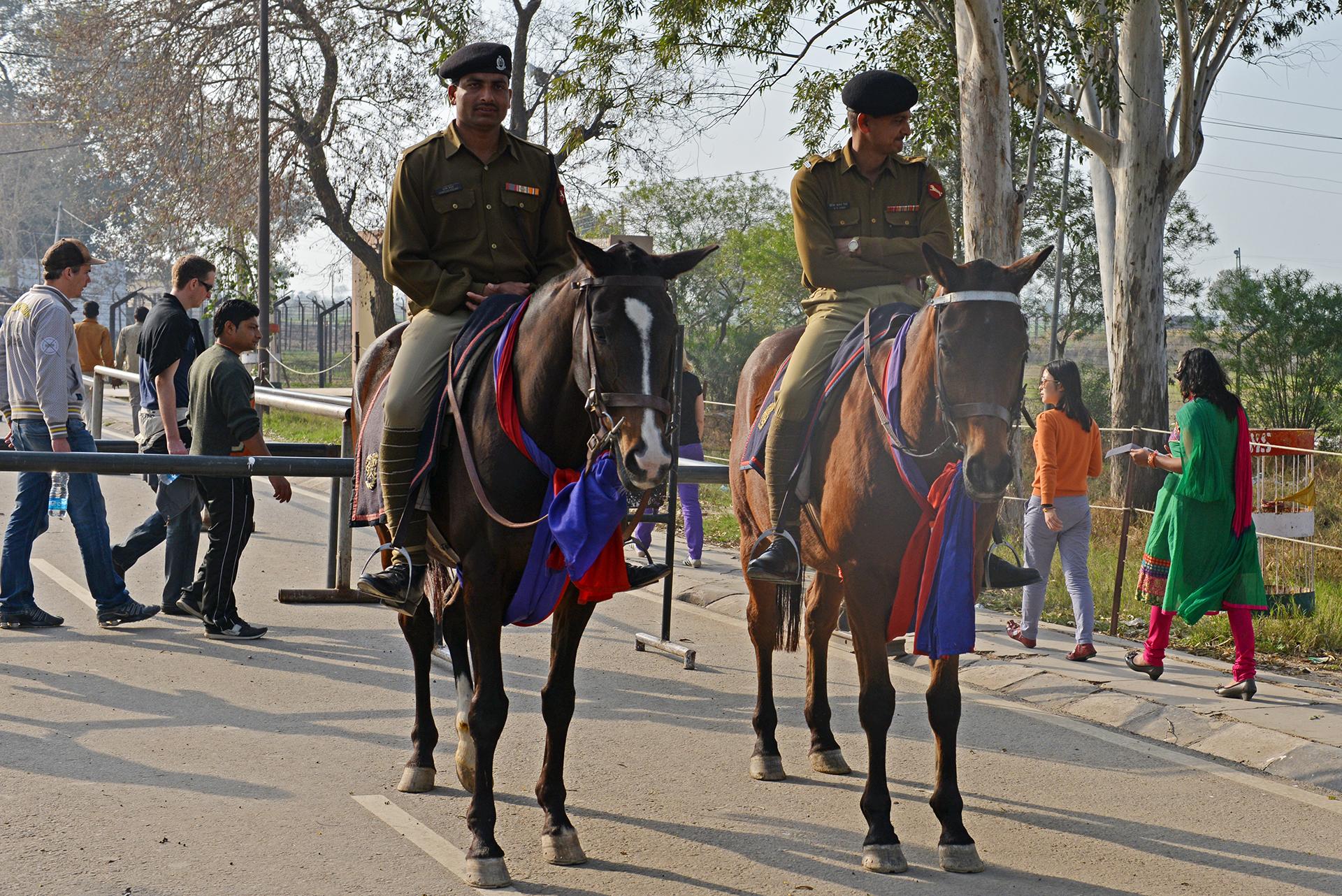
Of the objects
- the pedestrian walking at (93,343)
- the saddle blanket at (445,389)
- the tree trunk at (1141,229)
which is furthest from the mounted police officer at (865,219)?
the tree trunk at (1141,229)

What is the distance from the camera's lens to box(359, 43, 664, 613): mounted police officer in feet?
17.2

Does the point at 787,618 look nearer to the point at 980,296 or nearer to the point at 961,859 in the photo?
the point at 961,859

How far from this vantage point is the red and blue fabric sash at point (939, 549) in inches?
196

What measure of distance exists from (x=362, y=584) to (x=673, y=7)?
41.7 ft

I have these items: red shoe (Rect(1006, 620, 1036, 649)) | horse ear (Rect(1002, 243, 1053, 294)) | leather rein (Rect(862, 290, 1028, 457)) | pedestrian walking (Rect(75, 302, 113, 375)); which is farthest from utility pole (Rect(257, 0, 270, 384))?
horse ear (Rect(1002, 243, 1053, 294))

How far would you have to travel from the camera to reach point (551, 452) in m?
4.88

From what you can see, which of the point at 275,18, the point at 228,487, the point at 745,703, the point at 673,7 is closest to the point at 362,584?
the point at 745,703

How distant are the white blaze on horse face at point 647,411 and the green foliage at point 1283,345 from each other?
2066 centimetres

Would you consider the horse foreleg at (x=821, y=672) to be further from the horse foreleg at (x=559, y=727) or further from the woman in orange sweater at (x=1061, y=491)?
the woman in orange sweater at (x=1061, y=491)

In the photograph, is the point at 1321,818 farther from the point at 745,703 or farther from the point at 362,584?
the point at 362,584

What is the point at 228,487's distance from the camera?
8750 millimetres

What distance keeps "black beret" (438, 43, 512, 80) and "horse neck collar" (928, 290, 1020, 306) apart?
2134 mm

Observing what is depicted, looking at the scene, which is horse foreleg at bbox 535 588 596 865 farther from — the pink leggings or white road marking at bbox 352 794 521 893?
the pink leggings

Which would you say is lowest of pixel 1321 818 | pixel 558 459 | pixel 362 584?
pixel 1321 818
